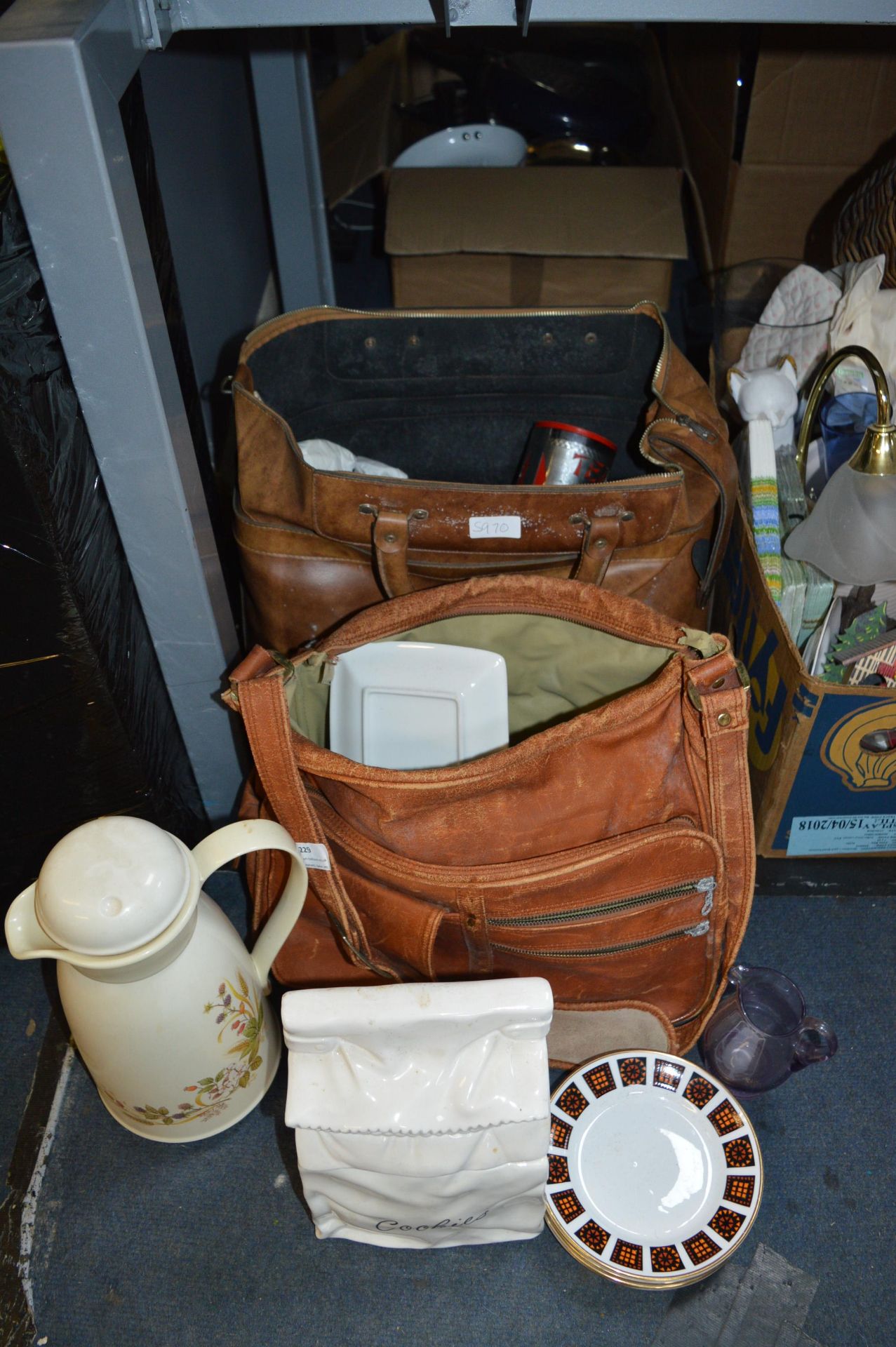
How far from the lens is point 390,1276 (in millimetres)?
867

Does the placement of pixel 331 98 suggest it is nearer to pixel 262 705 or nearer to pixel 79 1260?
pixel 262 705

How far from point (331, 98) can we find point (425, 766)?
63.8 inches

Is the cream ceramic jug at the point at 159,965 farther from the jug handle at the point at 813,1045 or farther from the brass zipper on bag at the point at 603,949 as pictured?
the jug handle at the point at 813,1045

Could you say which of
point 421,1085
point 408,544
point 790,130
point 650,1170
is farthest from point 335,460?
point 790,130

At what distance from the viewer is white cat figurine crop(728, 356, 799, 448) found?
3.74 feet

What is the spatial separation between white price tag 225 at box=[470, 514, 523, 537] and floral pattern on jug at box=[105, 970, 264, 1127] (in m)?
0.46

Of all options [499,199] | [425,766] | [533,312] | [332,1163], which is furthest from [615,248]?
[332,1163]

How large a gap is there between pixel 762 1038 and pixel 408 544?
0.58 metres

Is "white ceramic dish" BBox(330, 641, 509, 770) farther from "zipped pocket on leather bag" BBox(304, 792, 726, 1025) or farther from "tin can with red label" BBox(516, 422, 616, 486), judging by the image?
"tin can with red label" BBox(516, 422, 616, 486)

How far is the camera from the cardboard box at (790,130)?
1.44m

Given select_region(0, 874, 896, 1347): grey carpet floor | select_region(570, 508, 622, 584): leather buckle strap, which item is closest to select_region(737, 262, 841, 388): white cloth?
select_region(570, 508, 622, 584): leather buckle strap

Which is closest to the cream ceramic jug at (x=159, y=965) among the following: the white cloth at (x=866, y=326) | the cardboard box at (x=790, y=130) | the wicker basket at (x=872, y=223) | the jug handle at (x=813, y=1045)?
the jug handle at (x=813, y=1045)

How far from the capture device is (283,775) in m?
0.81

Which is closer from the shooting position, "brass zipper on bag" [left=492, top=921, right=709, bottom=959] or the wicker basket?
"brass zipper on bag" [left=492, top=921, right=709, bottom=959]
